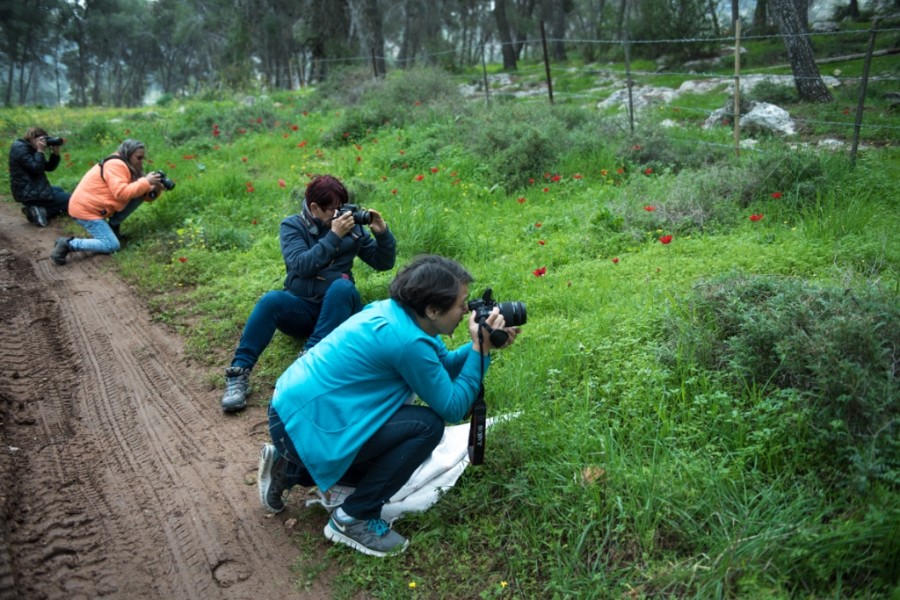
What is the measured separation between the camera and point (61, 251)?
754cm

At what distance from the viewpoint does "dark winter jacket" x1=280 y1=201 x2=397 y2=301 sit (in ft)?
15.3

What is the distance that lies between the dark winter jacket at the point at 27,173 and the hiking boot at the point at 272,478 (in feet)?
23.5

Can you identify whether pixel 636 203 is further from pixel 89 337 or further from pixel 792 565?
pixel 89 337

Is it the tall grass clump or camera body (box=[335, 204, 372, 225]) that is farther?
the tall grass clump

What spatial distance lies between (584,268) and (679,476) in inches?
106

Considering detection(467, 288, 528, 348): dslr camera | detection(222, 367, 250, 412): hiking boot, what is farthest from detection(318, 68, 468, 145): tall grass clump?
detection(467, 288, 528, 348): dslr camera

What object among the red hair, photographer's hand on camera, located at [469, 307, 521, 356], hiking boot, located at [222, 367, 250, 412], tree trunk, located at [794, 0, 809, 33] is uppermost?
tree trunk, located at [794, 0, 809, 33]

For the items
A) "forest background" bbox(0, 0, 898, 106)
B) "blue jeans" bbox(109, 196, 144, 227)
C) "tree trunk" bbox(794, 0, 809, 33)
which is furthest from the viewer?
"forest background" bbox(0, 0, 898, 106)

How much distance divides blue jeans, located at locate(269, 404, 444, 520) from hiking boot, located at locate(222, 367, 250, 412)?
56.8 inches

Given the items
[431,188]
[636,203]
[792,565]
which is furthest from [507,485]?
[431,188]

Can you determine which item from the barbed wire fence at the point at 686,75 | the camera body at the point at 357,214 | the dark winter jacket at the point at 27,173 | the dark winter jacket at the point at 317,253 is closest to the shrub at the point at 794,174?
the barbed wire fence at the point at 686,75

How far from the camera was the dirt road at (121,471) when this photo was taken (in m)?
3.21

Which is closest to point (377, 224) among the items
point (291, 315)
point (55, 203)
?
point (291, 315)

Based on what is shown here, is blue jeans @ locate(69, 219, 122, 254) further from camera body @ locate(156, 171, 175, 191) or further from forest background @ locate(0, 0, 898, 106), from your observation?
forest background @ locate(0, 0, 898, 106)
